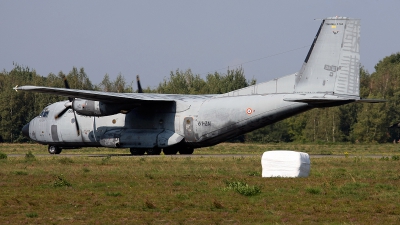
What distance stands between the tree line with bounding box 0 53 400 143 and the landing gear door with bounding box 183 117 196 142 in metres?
37.4

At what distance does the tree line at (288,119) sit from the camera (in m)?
71.1

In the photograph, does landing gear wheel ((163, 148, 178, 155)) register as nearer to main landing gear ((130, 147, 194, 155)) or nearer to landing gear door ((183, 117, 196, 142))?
main landing gear ((130, 147, 194, 155))

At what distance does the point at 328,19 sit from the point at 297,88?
3.69 m

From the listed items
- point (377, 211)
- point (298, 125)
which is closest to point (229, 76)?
point (298, 125)

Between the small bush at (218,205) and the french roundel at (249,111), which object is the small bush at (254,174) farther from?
the french roundel at (249,111)

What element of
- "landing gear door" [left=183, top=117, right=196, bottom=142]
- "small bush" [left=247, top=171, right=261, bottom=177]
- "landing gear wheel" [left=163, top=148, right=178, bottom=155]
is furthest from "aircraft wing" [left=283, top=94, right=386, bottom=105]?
"landing gear wheel" [left=163, top=148, right=178, bottom=155]

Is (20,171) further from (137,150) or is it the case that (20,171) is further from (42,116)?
Answer: (42,116)

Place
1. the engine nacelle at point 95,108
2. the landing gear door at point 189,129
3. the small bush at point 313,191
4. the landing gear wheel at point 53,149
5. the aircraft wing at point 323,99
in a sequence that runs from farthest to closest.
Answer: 1. the landing gear wheel at point 53,149
2. the engine nacelle at point 95,108
3. the landing gear door at point 189,129
4. the aircraft wing at point 323,99
5. the small bush at point 313,191

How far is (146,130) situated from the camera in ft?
121

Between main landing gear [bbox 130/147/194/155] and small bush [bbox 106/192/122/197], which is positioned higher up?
main landing gear [bbox 130/147/194/155]

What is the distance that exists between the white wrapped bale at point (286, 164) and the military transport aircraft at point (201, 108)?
32.3 ft

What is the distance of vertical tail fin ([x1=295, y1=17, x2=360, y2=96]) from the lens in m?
31.5

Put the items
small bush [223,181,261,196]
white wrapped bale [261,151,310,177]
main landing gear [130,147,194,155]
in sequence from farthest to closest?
1. main landing gear [130,147,194,155]
2. white wrapped bale [261,151,310,177]
3. small bush [223,181,261,196]

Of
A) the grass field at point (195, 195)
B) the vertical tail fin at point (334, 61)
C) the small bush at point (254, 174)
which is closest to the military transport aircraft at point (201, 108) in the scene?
the vertical tail fin at point (334, 61)
